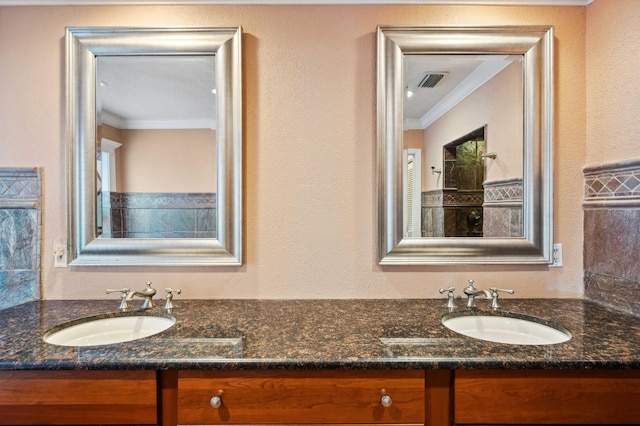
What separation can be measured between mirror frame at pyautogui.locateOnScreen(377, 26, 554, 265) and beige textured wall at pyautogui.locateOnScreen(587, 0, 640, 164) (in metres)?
0.19

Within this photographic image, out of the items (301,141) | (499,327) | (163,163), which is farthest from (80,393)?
(499,327)

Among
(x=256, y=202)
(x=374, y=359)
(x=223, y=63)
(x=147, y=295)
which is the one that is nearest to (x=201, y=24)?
(x=223, y=63)

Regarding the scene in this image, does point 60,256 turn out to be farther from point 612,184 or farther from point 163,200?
point 612,184

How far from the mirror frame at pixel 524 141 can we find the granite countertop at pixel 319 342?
0.25 metres

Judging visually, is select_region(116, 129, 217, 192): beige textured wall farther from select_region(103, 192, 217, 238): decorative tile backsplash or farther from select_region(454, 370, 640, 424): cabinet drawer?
select_region(454, 370, 640, 424): cabinet drawer

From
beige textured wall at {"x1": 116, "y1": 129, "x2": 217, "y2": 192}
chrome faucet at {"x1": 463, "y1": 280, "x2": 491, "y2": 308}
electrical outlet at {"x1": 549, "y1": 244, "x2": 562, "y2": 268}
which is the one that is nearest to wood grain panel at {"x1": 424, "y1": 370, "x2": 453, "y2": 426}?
chrome faucet at {"x1": 463, "y1": 280, "x2": 491, "y2": 308}

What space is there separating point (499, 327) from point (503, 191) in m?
0.62

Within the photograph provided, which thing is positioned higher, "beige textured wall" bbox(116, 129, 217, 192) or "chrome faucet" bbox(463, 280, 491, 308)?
"beige textured wall" bbox(116, 129, 217, 192)

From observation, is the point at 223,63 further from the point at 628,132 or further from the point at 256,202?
the point at 628,132

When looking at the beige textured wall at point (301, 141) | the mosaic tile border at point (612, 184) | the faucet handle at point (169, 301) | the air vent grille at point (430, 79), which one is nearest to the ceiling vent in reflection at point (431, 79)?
the air vent grille at point (430, 79)

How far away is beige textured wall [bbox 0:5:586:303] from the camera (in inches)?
61.7

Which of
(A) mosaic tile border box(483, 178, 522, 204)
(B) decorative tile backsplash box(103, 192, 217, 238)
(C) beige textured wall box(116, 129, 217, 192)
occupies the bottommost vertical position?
(B) decorative tile backsplash box(103, 192, 217, 238)

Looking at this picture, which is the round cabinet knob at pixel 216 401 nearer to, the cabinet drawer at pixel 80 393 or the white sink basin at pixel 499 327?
the cabinet drawer at pixel 80 393

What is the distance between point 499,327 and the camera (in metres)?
1.40
